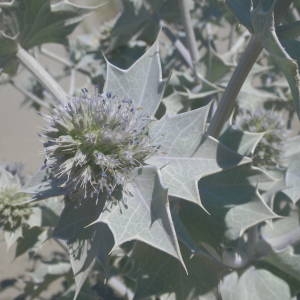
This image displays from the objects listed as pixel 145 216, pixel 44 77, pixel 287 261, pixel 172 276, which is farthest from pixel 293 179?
pixel 44 77

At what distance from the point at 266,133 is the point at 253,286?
1.59 feet

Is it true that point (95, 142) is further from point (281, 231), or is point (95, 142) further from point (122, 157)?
point (281, 231)

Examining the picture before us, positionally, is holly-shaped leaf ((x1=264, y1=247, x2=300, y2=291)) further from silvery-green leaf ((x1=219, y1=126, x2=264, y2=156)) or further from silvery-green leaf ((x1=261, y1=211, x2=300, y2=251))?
silvery-green leaf ((x1=219, y1=126, x2=264, y2=156))

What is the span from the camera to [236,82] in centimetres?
97

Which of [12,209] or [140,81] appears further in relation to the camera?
[12,209]

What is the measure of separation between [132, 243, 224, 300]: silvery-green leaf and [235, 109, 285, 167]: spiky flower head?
469 mm

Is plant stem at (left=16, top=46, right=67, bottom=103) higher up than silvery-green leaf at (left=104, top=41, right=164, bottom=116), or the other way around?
plant stem at (left=16, top=46, right=67, bottom=103)

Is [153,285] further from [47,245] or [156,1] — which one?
[47,245]

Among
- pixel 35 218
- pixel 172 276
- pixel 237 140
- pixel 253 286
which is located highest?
pixel 237 140

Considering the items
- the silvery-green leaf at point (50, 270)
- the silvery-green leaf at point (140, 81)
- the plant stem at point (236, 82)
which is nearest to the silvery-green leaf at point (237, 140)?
the plant stem at point (236, 82)

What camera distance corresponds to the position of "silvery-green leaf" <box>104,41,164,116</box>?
1.09 metres

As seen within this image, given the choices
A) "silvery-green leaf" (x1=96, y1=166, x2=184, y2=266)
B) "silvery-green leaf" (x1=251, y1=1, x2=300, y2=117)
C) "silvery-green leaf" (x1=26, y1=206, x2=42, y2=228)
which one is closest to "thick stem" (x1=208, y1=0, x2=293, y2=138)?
Result: "silvery-green leaf" (x1=251, y1=1, x2=300, y2=117)

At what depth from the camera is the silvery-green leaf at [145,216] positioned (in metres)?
0.87

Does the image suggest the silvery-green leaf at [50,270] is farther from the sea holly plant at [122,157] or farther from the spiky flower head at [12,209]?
the sea holly plant at [122,157]
